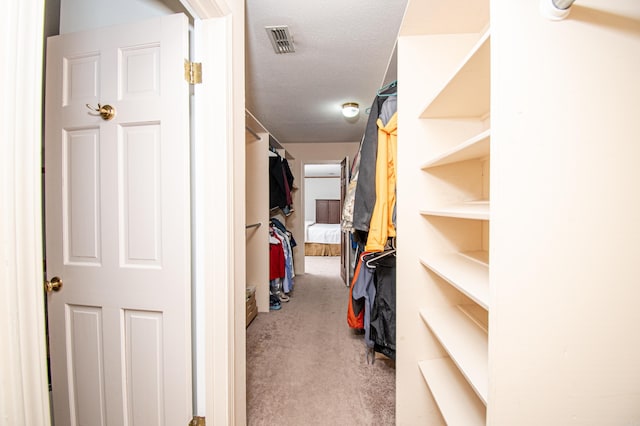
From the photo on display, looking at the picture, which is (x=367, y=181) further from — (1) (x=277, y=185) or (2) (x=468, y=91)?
(1) (x=277, y=185)

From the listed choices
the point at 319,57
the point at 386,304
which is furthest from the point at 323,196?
the point at 386,304

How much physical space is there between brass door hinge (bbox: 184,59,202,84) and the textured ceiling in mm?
603

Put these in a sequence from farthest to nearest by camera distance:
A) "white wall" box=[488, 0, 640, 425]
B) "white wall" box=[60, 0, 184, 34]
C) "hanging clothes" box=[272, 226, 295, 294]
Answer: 1. "hanging clothes" box=[272, 226, 295, 294]
2. "white wall" box=[60, 0, 184, 34]
3. "white wall" box=[488, 0, 640, 425]

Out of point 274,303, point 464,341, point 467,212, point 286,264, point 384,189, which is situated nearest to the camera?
point 467,212

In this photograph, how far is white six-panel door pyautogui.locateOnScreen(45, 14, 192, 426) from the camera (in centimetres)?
106

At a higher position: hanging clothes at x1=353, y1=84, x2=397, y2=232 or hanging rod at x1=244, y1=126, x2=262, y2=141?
hanging rod at x1=244, y1=126, x2=262, y2=141

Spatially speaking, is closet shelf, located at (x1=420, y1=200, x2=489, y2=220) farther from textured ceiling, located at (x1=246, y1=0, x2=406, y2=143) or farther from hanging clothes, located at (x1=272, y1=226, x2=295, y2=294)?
hanging clothes, located at (x1=272, y1=226, x2=295, y2=294)

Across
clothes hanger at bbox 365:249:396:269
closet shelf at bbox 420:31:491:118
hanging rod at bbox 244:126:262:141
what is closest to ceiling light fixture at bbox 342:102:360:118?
hanging rod at bbox 244:126:262:141

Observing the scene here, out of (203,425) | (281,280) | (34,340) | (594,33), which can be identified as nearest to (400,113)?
(594,33)

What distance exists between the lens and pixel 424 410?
1299 mm

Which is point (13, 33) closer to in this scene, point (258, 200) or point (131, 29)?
point (131, 29)

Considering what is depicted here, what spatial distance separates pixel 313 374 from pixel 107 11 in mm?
2450

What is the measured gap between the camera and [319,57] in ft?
6.10

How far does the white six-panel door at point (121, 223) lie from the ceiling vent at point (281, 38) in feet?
2.18
